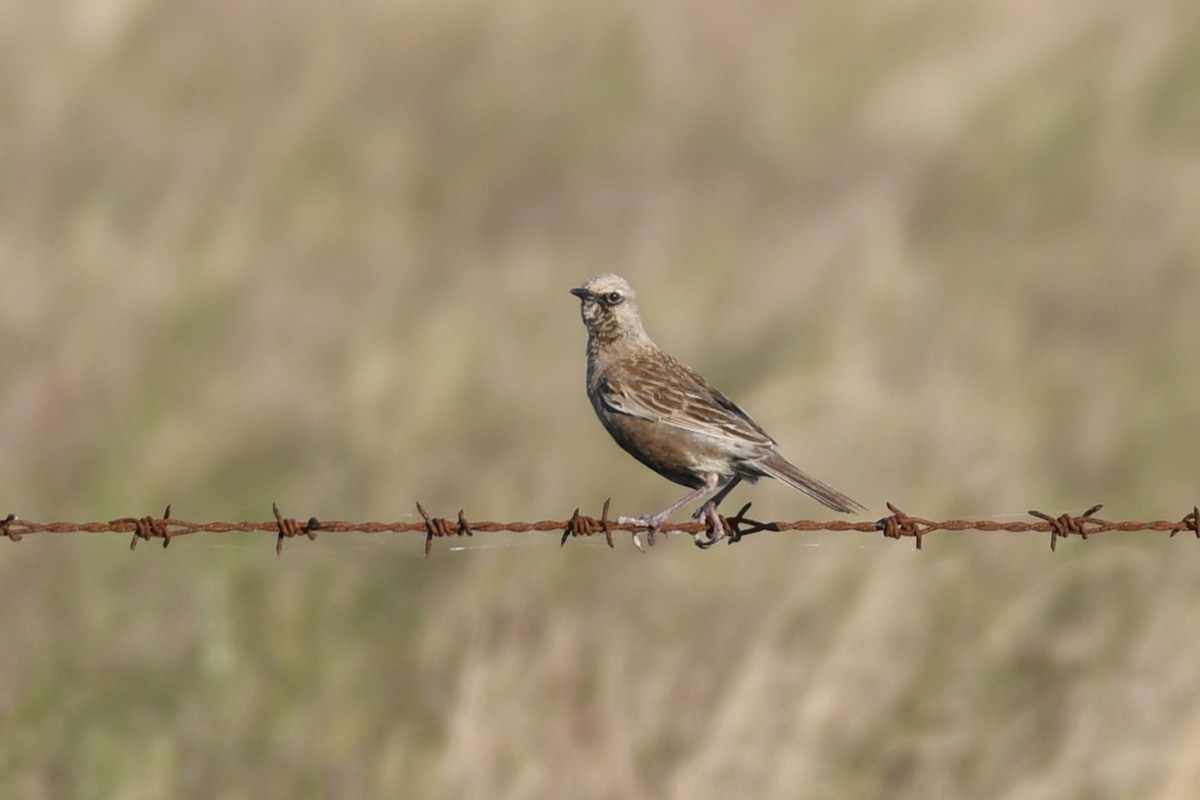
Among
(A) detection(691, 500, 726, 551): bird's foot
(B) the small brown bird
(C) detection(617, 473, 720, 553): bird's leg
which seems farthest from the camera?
(B) the small brown bird

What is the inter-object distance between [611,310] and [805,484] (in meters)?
1.15

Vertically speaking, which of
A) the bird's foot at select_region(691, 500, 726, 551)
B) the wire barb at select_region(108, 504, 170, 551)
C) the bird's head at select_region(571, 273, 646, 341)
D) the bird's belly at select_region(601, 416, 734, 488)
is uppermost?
the bird's head at select_region(571, 273, 646, 341)

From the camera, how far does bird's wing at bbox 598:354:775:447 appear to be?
651 centimetres

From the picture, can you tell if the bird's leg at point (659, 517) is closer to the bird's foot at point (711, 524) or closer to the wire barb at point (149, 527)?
the bird's foot at point (711, 524)

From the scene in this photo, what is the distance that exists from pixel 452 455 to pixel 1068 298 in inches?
187

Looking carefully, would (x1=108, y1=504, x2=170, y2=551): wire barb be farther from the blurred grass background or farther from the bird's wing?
the blurred grass background

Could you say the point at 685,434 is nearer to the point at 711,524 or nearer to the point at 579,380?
the point at 711,524

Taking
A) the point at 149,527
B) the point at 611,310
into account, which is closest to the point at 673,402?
the point at 611,310

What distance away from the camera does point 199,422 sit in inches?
402

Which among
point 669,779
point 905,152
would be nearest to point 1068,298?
point 905,152

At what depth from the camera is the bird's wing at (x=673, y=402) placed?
651cm

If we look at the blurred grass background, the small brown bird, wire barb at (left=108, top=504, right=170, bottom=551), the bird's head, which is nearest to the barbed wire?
wire barb at (left=108, top=504, right=170, bottom=551)

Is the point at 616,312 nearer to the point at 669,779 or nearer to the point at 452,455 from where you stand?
the point at 669,779

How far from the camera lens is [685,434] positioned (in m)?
6.51
